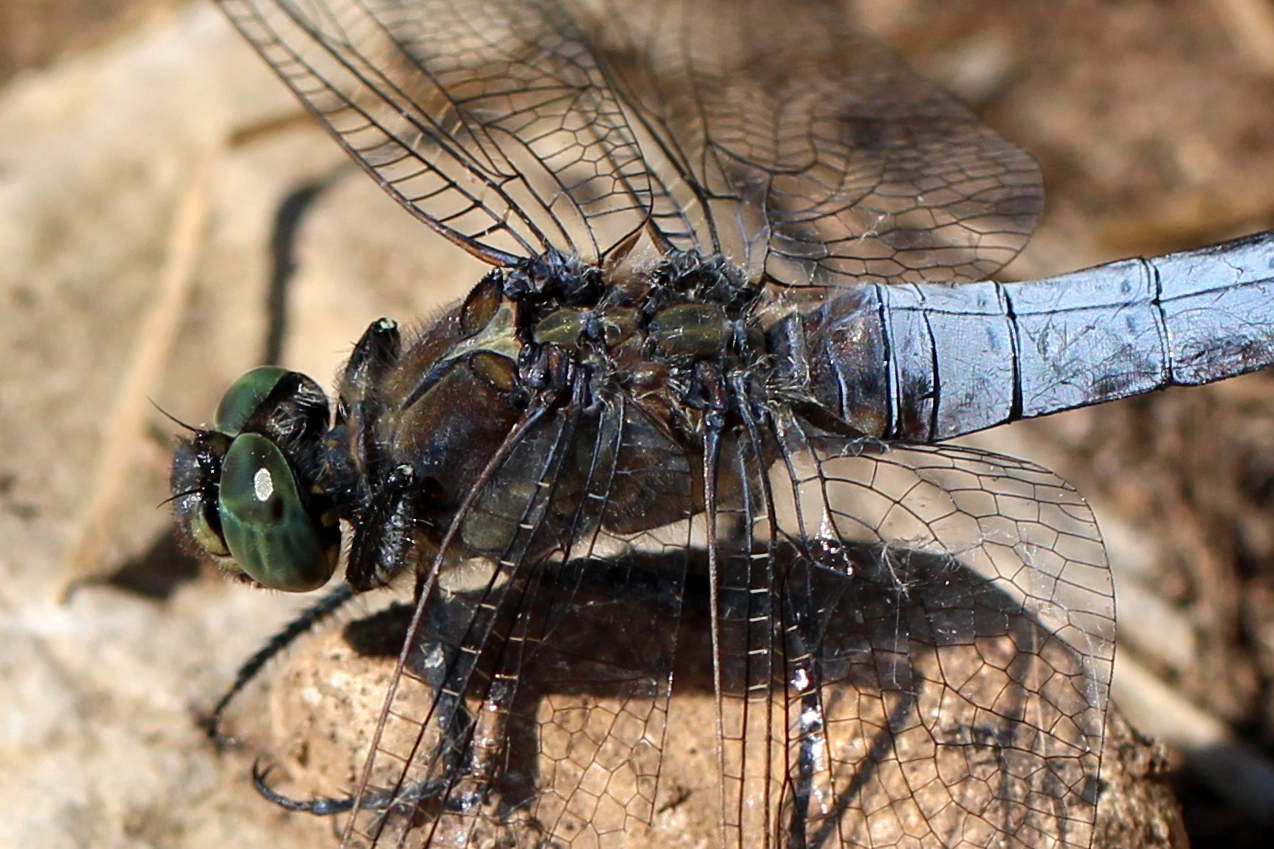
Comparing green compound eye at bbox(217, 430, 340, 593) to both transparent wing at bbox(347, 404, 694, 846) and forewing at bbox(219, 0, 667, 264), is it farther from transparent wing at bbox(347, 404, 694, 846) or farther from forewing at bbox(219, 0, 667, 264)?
forewing at bbox(219, 0, 667, 264)

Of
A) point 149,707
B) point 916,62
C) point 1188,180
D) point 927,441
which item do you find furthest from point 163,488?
point 1188,180

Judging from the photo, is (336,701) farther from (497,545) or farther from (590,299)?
(590,299)

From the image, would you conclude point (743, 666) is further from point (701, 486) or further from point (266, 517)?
point (266, 517)

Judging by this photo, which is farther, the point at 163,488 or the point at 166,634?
the point at 163,488

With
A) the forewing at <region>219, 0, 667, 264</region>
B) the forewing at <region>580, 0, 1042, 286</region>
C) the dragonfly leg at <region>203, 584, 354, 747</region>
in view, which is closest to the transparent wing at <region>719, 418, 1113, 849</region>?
the forewing at <region>580, 0, 1042, 286</region>

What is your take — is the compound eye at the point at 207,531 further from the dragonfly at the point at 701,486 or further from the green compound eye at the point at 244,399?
the green compound eye at the point at 244,399

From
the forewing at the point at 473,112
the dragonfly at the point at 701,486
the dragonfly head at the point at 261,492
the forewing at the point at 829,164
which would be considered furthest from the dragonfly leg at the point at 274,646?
the forewing at the point at 829,164
